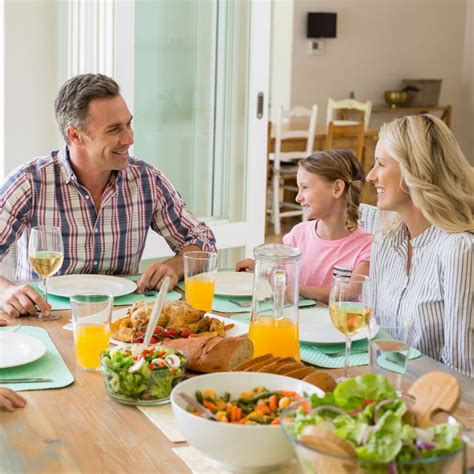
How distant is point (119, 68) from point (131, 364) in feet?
7.38

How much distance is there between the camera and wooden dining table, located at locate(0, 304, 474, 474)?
50.0 inches

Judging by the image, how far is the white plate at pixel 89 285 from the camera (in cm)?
220

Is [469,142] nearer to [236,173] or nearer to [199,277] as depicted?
[236,173]

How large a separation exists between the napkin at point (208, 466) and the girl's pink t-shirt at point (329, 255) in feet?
4.42

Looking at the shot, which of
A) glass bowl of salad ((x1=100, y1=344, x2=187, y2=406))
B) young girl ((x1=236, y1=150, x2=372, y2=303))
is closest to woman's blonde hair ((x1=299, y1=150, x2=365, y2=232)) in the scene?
young girl ((x1=236, y1=150, x2=372, y2=303))

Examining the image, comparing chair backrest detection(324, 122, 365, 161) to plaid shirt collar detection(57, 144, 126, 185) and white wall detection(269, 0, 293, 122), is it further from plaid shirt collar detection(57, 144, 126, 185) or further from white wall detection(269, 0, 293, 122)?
plaid shirt collar detection(57, 144, 126, 185)

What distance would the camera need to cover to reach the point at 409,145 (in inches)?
84.3

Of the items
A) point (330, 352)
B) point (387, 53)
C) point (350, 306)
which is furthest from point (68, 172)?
point (387, 53)

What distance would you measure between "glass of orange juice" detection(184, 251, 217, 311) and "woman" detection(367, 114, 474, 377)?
372mm

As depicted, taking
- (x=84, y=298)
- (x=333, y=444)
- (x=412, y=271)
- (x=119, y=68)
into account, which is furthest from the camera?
(x=119, y=68)

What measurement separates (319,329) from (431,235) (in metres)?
0.43

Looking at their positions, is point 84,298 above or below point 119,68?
below

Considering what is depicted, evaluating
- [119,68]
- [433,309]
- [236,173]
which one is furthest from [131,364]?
[236,173]

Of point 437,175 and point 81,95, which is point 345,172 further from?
point 81,95
